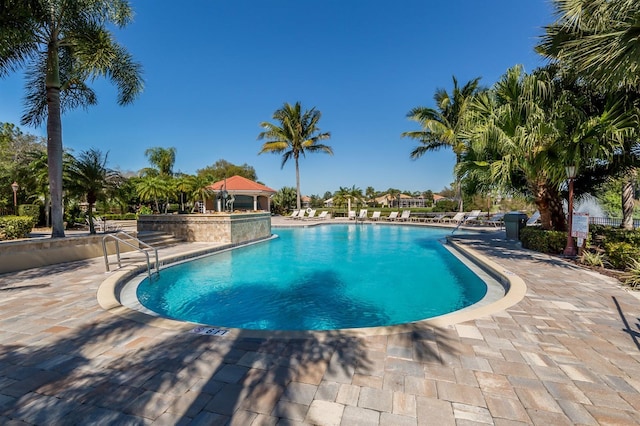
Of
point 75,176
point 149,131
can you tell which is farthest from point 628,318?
point 149,131

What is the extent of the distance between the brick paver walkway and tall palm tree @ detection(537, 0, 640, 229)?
3.91 meters

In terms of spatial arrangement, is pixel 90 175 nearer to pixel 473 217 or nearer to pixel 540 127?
pixel 540 127

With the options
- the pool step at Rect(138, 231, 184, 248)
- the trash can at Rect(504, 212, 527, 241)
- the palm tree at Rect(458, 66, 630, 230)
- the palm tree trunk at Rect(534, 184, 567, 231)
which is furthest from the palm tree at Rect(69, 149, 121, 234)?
the trash can at Rect(504, 212, 527, 241)

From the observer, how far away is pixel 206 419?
2.02 m

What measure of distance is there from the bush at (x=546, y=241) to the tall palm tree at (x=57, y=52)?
14194mm

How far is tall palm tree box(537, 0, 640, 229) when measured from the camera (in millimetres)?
4375

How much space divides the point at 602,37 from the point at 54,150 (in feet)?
42.4

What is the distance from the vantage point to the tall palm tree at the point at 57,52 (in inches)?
275

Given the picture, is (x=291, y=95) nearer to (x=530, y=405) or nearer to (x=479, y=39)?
(x=479, y=39)

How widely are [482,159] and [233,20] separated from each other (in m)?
12.5

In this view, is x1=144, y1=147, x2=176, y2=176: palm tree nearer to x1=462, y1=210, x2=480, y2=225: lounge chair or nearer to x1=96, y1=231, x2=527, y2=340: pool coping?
A: x1=96, y1=231, x2=527, y2=340: pool coping

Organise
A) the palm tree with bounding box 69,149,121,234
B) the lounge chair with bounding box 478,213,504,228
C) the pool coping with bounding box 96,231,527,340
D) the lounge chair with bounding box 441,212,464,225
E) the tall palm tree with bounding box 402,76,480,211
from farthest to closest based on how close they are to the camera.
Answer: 1. the tall palm tree with bounding box 402,76,480,211
2. the lounge chair with bounding box 441,212,464,225
3. the lounge chair with bounding box 478,213,504,228
4. the palm tree with bounding box 69,149,121,234
5. the pool coping with bounding box 96,231,527,340

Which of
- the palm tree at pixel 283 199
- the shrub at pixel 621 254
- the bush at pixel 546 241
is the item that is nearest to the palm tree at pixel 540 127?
the bush at pixel 546 241

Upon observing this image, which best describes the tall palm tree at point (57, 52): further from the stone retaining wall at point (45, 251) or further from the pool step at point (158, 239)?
the pool step at point (158, 239)
